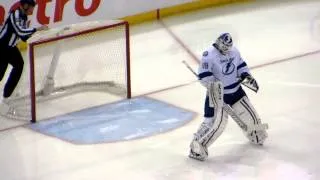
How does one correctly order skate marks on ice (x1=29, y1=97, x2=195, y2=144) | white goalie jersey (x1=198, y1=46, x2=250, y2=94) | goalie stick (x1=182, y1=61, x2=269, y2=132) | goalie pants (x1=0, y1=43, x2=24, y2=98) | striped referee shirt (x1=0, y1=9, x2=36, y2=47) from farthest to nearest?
goalie pants (x1=0, y1=43, x2=24, y2=98), striped referee shirt (x1=0, y1=9, x2=36, y2=47), skate marks on ice (x1=29, y1=97, x2=195, y2=144), goalie stick (x1=182, y1=61, x2=269, y2=132), white goalie jersey (x1=198, y1=46, x2=250, y2=94)

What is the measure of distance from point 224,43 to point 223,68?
196 millimetres

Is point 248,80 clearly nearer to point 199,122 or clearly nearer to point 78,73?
point 199,122

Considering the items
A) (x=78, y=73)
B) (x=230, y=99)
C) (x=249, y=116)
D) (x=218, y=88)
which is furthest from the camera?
(x=78, y=73)

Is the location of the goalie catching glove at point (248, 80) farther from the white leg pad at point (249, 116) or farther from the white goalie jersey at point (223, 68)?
the white leg pad at point (249, 116)

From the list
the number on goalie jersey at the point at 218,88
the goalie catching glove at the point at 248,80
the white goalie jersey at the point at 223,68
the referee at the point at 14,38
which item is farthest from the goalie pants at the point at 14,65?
the goalie catching glove at the point at 248,80

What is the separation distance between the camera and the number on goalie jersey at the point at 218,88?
702cm

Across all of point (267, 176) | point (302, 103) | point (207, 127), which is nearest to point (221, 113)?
point (207, 127)

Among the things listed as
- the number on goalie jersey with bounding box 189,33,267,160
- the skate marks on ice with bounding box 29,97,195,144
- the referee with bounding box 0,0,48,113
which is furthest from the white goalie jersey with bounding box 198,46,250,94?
the referee with bounding box 0,0,48,113

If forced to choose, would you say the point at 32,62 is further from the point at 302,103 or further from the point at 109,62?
the point at 302,103

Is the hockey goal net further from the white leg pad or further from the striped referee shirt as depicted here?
the white leg pad

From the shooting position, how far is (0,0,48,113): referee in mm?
8266

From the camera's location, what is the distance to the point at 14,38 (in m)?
8.38

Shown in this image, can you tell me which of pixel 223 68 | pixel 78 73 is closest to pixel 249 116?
pixel 223 68

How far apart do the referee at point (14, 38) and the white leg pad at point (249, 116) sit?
6.86 ft
